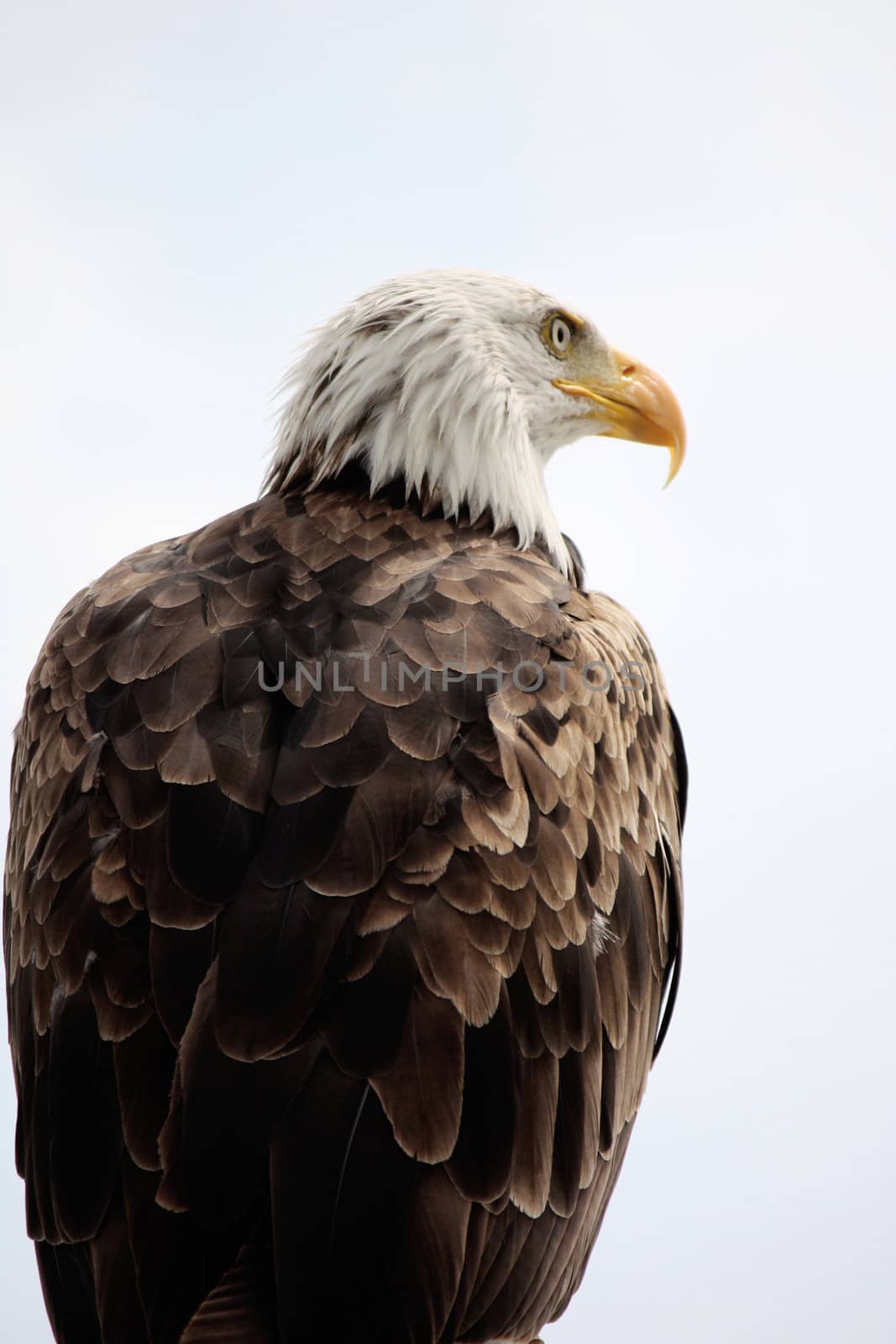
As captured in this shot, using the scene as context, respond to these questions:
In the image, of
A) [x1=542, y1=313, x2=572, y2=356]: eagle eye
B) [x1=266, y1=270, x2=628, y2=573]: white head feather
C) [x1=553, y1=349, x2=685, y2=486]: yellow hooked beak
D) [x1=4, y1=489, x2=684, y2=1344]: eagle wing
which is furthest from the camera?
[x1=553, y1=349, x2=685, y2=486]: yellow hooked beak

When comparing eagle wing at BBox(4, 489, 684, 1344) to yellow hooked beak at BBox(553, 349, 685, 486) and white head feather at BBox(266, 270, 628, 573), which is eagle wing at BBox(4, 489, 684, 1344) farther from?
yellow hooked beak at BBox(553, 349, 685, 486)

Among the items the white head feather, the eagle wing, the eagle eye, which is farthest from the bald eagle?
the eagle eye

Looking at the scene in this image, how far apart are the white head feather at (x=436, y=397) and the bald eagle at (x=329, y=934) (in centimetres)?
24

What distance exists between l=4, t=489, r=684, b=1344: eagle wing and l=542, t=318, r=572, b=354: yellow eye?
0.95 meters

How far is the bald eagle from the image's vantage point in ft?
7.81

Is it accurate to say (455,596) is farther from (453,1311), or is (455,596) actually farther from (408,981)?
(453,1311)

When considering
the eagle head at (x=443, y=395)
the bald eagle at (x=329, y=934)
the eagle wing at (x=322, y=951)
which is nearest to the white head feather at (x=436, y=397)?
the eagle head at (x=443, y=395)

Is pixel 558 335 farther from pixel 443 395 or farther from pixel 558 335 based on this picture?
pixel 443 395

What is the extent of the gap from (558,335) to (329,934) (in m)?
2.03

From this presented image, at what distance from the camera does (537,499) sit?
369 centimetres

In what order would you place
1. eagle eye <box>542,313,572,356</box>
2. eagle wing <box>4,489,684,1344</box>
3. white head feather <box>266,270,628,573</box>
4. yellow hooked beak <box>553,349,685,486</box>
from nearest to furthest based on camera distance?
eagle wing <box>4,489,684,1344</box> → white head feather <box>266,270,628,573</box> → eagle eye <box>542,313,572,356</box> → yellow hooked beak <box>553,349,685,486</box>

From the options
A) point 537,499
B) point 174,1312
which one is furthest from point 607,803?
point 174,1312

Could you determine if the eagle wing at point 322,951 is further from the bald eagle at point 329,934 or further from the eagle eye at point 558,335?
the eagle eye at point 558,335

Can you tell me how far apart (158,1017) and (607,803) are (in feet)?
3.51
